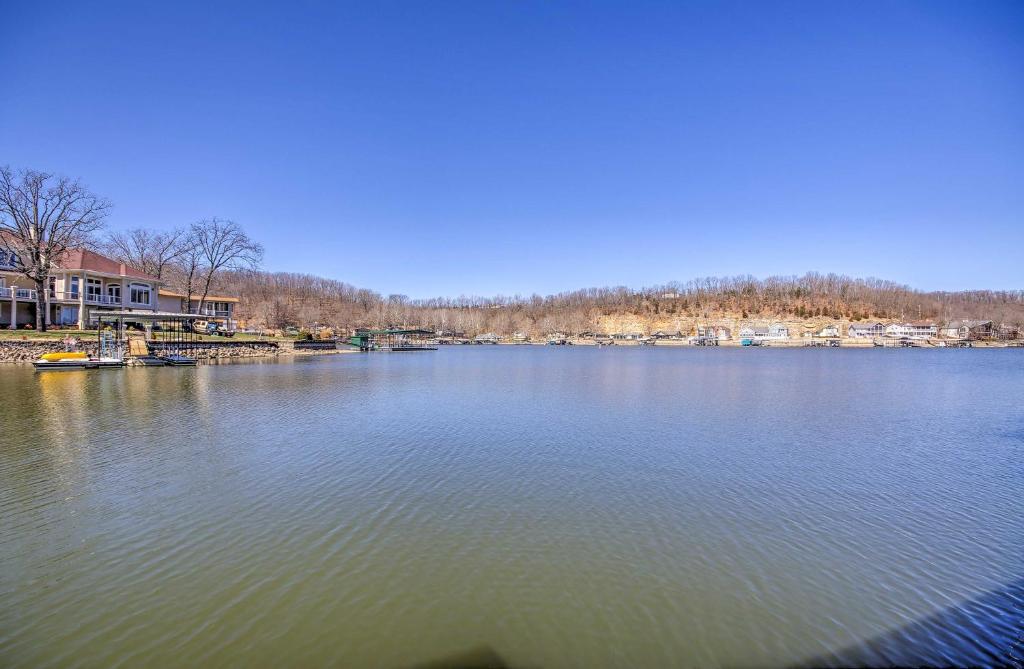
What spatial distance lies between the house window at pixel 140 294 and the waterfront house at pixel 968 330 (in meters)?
168

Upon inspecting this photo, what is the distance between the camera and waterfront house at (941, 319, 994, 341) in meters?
124

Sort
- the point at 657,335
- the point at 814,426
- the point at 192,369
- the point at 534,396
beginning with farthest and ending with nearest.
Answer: the point at 657,335 → the point at 192,369 → the point at 534,396 → the point at 814,426

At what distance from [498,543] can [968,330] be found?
170290 mm

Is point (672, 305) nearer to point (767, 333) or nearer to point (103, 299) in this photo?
point (767, 333)

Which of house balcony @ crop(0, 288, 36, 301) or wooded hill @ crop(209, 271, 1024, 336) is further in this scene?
wooded hill @ crop(209, 271, 1024, 336)

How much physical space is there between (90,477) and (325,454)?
183 inches

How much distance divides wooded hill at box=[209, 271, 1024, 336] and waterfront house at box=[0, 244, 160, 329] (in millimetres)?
74650

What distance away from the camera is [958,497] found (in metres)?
10.0

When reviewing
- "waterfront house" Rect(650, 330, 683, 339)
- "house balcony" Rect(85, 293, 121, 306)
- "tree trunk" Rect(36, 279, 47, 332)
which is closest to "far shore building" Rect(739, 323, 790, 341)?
"waterfront house" Rect(650, 330, 683, 339)

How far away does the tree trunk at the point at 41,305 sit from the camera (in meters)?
37.7

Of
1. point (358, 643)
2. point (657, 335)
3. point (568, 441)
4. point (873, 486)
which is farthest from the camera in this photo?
point (657, 335)

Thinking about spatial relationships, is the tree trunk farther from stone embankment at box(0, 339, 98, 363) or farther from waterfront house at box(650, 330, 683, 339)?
waterfront house at box(650, 330, 683, 339)

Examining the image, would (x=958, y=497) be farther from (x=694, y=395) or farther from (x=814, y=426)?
(x=694, y=395)

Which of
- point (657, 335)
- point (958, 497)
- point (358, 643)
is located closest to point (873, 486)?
point (958, 497)
